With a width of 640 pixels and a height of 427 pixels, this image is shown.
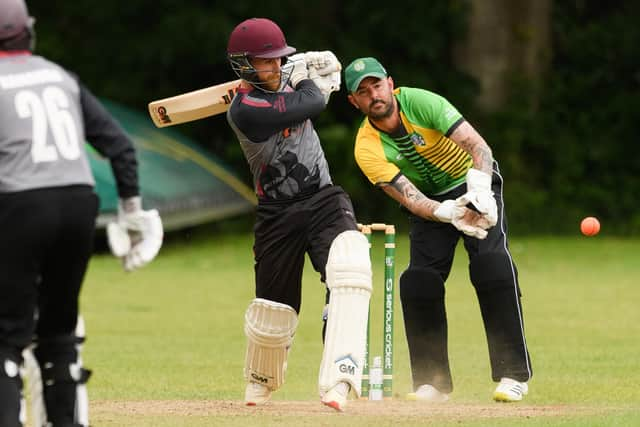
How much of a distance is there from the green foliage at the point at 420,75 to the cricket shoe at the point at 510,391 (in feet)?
35.5

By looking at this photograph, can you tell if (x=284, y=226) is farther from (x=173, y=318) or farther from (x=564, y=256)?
(x=564, y=256)

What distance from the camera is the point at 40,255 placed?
15.0ft

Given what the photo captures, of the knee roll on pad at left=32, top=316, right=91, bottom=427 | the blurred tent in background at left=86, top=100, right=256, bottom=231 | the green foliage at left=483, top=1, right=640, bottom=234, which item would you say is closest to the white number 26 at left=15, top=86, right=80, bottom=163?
the knee roll on pad at left=32, top=316, right=91, bottom=427

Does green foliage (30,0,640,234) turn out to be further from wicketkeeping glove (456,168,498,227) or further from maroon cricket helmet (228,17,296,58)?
maroon cricket helmet (228,17,296,58)

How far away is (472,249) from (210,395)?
1.53 metres

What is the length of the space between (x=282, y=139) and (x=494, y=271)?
4.15 feet

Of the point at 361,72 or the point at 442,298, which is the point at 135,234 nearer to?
the point at 361,72

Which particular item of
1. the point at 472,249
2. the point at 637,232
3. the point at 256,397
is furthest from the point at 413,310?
the point at 637,232

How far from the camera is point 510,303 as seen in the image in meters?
6.73

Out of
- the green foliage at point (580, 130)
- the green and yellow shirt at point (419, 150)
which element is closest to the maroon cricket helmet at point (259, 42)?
the green and yellow shirt at point (419, 150)

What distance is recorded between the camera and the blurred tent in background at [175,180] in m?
15.0

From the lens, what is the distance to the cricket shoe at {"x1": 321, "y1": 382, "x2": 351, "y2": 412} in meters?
5.84

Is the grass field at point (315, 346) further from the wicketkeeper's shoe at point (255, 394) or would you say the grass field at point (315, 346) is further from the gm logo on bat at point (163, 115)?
the gm logo on bat at point (163, 115)

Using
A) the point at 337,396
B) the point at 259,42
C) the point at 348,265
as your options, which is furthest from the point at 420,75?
the point at 337,396
